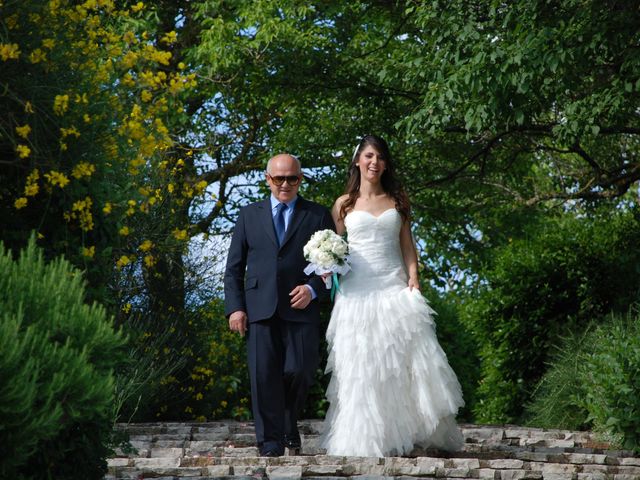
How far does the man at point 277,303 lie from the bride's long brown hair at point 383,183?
1.59 feet

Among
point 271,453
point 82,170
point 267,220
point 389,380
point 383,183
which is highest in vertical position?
point 383,183

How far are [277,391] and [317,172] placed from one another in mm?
8763

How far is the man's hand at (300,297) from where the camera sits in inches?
296

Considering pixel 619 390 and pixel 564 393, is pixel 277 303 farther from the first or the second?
pixel 564 393

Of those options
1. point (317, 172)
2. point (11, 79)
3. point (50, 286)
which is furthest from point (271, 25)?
point (50, 286)

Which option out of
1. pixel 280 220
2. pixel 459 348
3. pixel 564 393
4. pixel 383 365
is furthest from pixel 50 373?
pixel 459 348

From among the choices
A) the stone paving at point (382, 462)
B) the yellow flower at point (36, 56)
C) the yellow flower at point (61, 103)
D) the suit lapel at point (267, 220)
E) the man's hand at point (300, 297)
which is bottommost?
the stone paving at point (382, 462)

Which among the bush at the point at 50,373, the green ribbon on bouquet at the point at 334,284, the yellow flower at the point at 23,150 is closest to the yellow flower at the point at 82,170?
the yellow flower at the point at 23,150

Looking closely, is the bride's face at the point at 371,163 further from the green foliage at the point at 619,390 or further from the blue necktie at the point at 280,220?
the green foliage at the point at 619,390

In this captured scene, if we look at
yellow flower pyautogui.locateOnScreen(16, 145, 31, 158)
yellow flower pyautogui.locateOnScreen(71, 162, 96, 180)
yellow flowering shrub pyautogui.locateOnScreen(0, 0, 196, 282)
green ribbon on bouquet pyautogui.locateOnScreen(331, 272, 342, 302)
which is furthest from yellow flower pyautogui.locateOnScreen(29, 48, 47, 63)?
green ribbon on bouquet pyautogui.locateOnScreen(331, 272, 342, 302)

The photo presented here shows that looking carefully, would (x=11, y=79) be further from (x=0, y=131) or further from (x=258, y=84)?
(x=258, y=84)

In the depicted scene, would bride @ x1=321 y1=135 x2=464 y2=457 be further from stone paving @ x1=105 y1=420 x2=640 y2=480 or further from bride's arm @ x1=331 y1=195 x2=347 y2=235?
stone paving @ x1=105 y1=420 x2=640 y2=480

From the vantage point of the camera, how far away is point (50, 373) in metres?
4.68

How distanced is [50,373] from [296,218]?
3.48 m
